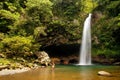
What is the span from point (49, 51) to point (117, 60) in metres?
10.1

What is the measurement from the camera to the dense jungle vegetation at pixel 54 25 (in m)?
31.5

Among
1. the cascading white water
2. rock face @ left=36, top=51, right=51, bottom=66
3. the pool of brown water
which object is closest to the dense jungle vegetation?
the cascading white water

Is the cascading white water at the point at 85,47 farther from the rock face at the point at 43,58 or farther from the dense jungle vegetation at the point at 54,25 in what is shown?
the rock face at the point at 43,58

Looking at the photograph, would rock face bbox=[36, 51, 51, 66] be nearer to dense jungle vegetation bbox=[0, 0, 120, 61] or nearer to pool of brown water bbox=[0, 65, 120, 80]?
dense jungle vegetation bbox=[0, 0, 120, 61]

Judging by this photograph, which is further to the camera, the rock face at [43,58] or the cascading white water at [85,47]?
the cascading white water at [85,47]

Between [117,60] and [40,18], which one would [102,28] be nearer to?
[117,60]

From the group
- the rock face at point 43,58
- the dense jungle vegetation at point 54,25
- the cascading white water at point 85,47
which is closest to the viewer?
the rock face at point 43,58

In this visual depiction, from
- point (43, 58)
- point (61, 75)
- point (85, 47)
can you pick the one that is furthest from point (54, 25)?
point (61, 75)

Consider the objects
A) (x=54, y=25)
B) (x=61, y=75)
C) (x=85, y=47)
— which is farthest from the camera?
(x=85, y=47)

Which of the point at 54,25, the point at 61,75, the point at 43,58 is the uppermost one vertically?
the point at 54,25

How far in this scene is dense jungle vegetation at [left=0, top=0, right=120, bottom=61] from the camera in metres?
31.5

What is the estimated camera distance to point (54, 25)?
115 feet

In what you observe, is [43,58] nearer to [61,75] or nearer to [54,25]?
[54,25]

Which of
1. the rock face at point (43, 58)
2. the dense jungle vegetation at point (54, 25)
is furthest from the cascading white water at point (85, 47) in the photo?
the rock face at point (43, 58)
